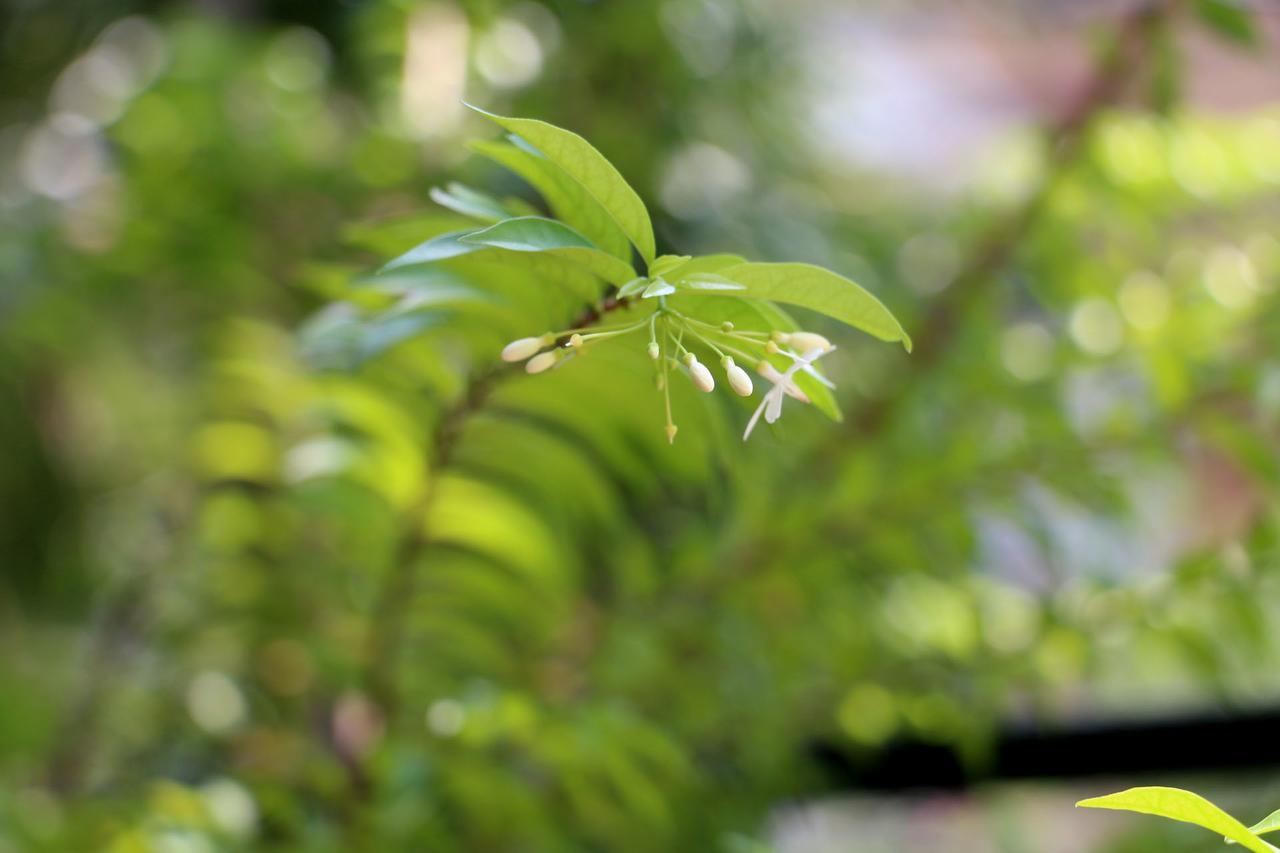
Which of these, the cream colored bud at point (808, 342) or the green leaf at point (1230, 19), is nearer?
the cream colored bud at point (808, 342)

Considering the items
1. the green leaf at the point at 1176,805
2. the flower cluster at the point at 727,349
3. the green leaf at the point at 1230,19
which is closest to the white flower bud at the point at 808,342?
the flower cluster at the point at 727,349

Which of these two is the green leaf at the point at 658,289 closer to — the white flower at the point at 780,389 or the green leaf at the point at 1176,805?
the white flower at the point at 780,389

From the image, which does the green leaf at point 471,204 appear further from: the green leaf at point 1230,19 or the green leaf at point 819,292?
the green leaf at point 1230,19

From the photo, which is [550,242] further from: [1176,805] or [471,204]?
[1176,805]

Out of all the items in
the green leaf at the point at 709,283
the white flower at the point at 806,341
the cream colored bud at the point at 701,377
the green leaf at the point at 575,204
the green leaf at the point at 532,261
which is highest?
the green leaf at the point at 575,204

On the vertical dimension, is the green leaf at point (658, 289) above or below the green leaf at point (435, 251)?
above

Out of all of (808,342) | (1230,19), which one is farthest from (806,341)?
(1230,19)
